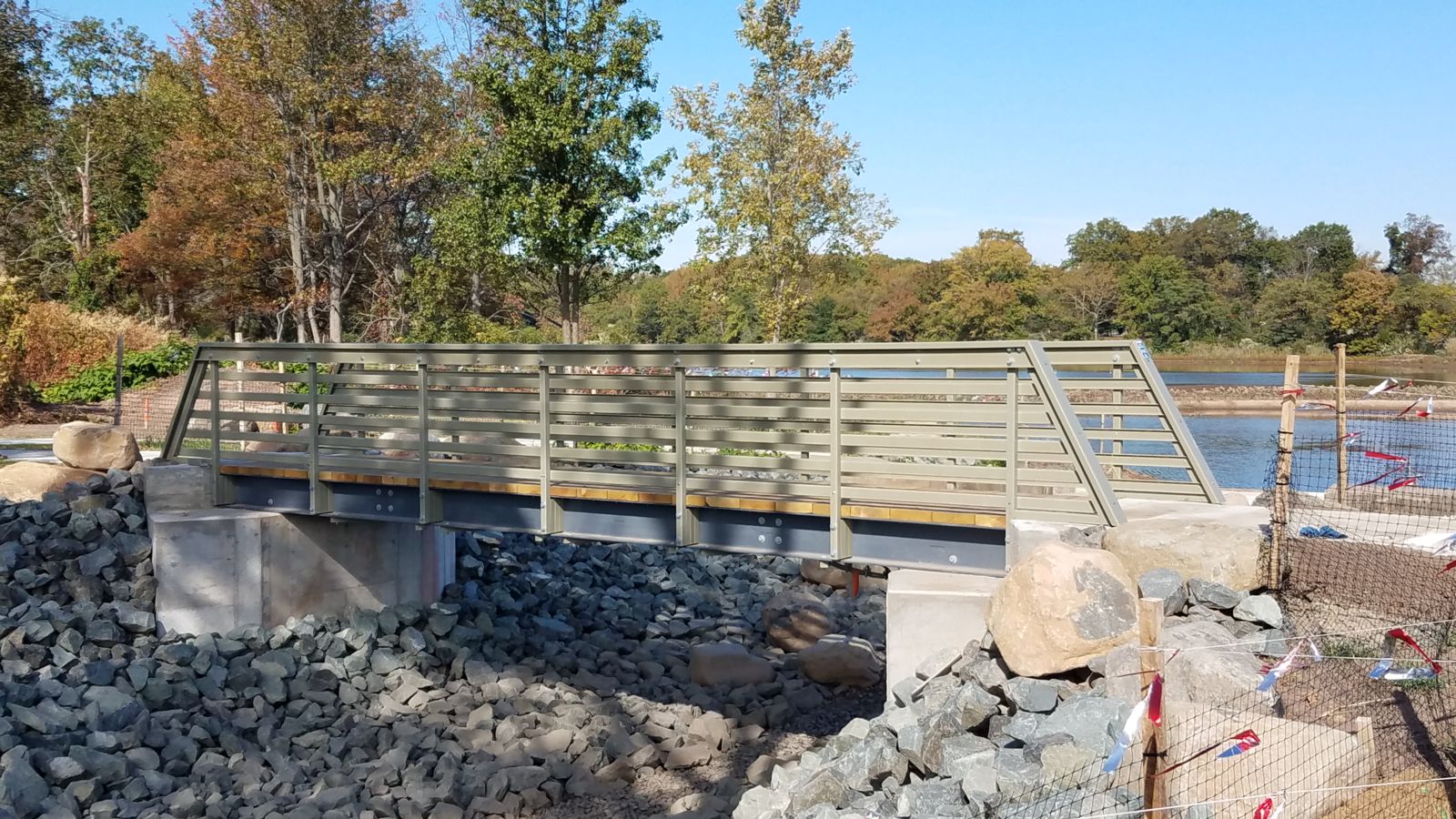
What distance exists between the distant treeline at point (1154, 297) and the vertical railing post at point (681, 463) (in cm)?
3930

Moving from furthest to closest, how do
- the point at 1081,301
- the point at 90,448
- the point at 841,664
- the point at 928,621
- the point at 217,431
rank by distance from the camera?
the point at 1081,301 < the point at 90,448 < the point at 841,664 < the point at 217,431 < the point at 928,621

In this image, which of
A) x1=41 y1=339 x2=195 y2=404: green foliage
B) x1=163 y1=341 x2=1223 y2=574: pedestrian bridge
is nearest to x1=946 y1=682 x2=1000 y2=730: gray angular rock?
x1=163 y1=341 x2=1223 y2=574: pedestrian bridge

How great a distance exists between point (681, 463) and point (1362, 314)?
61.2 meters

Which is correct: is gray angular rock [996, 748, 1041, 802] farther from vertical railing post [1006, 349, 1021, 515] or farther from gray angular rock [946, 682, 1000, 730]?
vertical railing post [1006, 349, 1021, 515]

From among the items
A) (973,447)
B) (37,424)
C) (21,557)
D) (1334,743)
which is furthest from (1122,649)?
(37,424)

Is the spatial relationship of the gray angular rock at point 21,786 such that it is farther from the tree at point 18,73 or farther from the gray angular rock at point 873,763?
the tree at point 18,73

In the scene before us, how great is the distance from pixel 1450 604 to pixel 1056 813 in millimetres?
3039

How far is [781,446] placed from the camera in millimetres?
7617

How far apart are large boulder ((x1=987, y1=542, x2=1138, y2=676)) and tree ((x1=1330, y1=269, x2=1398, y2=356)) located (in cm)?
5967

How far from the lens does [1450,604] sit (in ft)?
20.3

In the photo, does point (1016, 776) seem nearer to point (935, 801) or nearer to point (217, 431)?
point (935, 801)

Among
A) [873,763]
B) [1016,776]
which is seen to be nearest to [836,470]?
[873,763]

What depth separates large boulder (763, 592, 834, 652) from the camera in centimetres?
1195

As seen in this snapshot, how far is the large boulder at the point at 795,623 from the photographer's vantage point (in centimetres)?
1195
